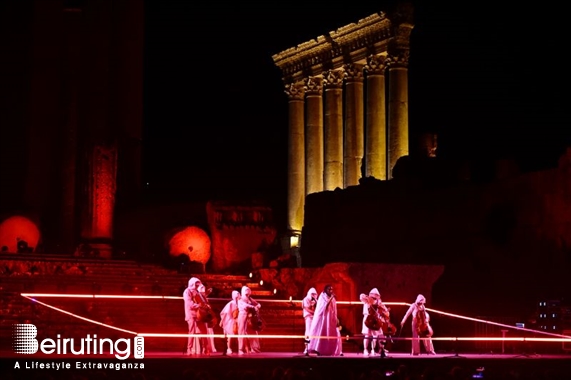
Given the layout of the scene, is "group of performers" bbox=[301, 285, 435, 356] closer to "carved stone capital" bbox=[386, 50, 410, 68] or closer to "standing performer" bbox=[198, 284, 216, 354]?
"standing performer" bbox=[198, 284, 216, 354]

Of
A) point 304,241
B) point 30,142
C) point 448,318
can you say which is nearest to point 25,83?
point 30,142

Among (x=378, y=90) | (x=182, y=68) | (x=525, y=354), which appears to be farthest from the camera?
(x=182, y=68)

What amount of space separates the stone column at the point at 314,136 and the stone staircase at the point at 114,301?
18.1m

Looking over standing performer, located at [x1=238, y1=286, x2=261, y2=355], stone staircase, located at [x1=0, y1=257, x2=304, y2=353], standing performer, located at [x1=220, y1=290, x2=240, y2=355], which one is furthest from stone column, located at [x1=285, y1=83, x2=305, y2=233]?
standing performer, located at [x1=238, y1=286, x2=261, y2=355]

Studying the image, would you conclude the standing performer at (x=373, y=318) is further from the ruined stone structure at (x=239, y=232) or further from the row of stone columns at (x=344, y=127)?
the row of stone columns at (x=344, y=127)

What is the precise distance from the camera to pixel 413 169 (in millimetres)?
36969

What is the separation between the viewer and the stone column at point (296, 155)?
161ft

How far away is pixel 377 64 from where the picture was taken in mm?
45156

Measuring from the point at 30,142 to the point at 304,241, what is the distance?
10.8 m

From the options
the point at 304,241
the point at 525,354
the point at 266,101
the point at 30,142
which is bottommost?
the point at 525,354

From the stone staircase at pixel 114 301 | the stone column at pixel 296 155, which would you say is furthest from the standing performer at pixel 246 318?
the stone column at pixel 296 155

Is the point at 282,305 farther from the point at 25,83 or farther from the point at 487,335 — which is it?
the point at 25,83

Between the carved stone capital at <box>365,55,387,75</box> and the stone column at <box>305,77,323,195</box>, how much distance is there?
407 centimetres
